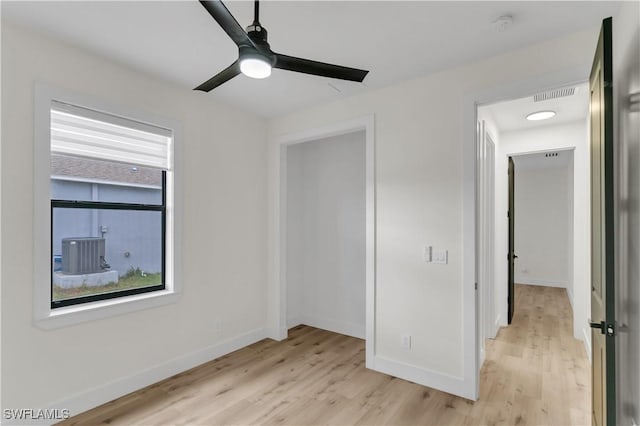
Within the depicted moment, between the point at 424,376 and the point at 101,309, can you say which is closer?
the point at 101,309

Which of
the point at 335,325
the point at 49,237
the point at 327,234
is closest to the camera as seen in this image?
the point at 49,237

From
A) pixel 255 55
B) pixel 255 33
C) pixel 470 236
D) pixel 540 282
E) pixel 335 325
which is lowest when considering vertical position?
pixel 540 282

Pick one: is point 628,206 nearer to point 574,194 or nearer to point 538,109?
point 538,109

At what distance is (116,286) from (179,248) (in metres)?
0.59

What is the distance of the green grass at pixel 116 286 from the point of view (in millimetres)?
2498

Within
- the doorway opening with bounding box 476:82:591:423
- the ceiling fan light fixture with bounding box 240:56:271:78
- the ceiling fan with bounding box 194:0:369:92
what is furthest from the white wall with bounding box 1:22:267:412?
the doorway opening with bounding box 476:82:591:423

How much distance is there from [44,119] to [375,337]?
3178 mm

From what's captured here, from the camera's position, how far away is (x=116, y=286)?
283cm

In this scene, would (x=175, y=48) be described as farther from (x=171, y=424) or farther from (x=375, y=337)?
(x=375, y=337)

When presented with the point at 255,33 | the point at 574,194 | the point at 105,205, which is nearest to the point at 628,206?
the point at 255,33

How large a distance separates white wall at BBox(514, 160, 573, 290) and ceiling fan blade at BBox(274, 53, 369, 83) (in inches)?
266

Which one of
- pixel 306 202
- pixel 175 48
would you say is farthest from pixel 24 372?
pixel 306 202

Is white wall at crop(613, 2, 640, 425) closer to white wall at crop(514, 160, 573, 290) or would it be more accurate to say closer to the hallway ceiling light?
the hallway ceiling light

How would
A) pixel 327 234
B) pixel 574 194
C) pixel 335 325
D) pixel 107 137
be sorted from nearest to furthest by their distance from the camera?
pixel 107 137, pixel 574 194, pixel 335 325, pixel 327 234
